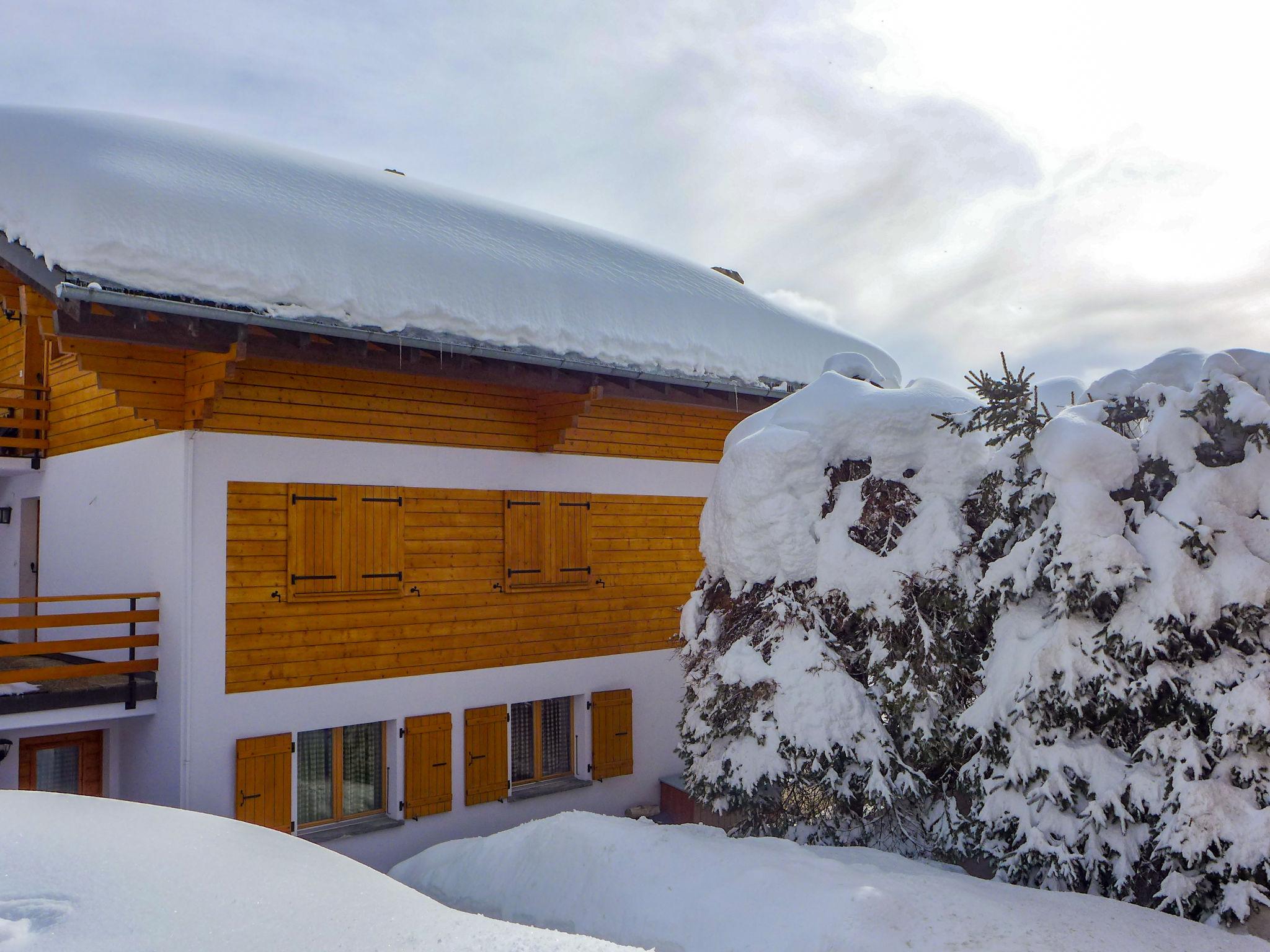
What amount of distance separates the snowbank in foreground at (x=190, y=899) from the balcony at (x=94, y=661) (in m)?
3.15

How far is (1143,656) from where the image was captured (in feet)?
16.4

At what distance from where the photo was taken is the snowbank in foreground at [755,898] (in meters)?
4.43

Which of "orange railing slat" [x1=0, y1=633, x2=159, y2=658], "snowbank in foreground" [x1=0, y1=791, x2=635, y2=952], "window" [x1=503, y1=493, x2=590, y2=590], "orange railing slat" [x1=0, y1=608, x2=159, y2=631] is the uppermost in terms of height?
"window" [x1=503, y1=493, x2=590, y2=590]

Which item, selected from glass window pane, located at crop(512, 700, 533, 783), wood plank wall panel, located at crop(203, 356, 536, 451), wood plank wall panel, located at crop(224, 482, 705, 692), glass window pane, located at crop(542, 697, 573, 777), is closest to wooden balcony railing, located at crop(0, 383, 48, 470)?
wood plank wall panel, located at crop(203, 356, 536, 451)

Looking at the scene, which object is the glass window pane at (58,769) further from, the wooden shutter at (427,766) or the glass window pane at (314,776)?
the wooden shutter at (427,766)

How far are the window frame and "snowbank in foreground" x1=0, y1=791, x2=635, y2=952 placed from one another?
4.89 m

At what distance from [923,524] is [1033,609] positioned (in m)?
0.92

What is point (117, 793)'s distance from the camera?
7.93 meters

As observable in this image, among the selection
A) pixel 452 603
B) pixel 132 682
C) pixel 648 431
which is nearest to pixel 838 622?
pixel 452 603

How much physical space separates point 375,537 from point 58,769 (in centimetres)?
349

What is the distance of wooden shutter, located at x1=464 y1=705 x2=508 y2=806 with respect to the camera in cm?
853

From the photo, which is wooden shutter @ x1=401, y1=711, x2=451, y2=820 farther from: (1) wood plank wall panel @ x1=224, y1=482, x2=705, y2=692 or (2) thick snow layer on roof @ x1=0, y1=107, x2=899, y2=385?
(2) thick snow layer on roof @ x1=0, y1=107, x2=899, y2=385

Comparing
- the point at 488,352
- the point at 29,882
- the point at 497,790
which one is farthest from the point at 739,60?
the point at 29,882

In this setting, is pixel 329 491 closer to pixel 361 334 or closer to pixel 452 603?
pixel 361 334
